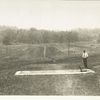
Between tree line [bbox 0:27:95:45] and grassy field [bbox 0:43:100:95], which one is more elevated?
tree line [bbox 0:27:95:45]

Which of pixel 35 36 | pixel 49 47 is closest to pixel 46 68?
pixel 49 47

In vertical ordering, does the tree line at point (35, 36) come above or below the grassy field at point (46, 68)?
above

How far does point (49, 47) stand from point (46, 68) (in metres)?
0.18

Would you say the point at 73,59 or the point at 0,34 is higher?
the point at 0,34

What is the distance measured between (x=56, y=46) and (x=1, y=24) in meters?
0.52

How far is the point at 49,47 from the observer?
1.79m

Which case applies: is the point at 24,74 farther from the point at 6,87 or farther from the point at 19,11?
the point at 19,11

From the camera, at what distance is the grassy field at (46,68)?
1738mm

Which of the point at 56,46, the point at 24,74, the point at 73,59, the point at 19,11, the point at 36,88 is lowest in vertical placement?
the point at 36,88

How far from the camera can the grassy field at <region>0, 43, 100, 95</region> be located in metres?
1.74

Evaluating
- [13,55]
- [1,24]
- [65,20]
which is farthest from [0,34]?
[65,20]

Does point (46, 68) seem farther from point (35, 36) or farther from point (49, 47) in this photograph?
point (35, 36)

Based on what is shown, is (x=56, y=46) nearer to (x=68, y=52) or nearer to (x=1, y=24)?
(x=68, y=52)

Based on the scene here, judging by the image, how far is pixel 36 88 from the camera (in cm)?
174
